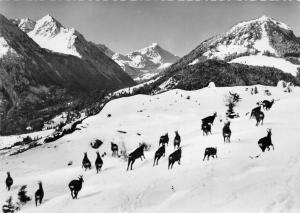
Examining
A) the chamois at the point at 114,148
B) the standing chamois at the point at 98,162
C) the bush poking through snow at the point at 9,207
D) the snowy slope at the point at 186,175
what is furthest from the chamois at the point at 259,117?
the bush poking through snow at the point at 9,207

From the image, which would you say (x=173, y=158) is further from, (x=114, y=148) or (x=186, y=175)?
(x=114, y=148)

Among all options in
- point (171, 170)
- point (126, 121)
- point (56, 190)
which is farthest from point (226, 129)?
point (126, 121)

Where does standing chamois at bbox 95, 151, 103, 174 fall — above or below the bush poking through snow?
above

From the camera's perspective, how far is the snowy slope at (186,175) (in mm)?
24328

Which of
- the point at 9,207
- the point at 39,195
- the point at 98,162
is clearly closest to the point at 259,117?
the point at 98,162

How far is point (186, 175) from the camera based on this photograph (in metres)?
29.8

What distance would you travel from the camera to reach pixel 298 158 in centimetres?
2958

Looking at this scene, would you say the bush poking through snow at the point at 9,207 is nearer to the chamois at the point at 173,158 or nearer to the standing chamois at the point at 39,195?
the standing chamois at the point at 39,195

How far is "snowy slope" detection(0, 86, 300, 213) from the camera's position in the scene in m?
24.3

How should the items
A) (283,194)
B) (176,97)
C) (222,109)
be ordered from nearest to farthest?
(283,194)
(222,109)
(176,97)

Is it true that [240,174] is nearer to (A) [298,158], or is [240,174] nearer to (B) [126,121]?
(A) [298,158]

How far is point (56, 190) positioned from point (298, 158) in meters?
19.9

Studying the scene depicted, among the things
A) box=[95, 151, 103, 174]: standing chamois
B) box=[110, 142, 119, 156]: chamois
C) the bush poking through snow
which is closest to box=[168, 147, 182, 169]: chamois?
box=[95, 151, 103, 174]: standing chamois

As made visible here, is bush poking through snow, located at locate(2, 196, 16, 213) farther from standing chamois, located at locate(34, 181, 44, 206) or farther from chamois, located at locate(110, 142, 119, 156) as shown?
chamois, located at locate(110, 142, 119, 156)
